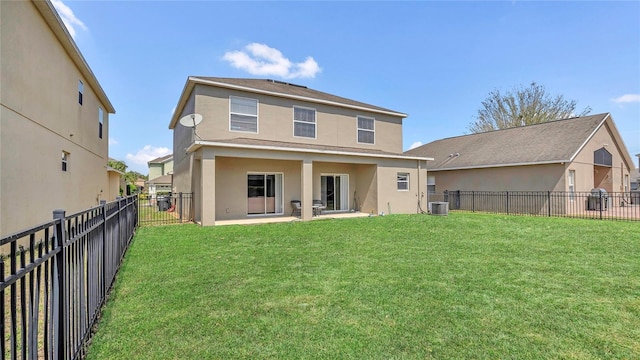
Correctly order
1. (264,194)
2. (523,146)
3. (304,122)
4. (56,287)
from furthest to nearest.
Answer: (523,146) < (304,122) < (264,194) < (56,287)

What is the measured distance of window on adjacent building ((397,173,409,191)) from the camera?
1625 cm

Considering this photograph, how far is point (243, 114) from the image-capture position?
13289 mm

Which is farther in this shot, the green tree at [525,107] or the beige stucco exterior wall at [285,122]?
the green tree at [525,107]

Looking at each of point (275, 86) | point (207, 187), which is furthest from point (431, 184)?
point (207, 187)

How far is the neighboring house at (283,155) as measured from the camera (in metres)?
12.3

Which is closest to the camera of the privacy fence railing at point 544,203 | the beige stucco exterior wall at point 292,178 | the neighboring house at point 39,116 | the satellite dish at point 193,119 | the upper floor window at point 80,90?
the neighboring house at point 39,116

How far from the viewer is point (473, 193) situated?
59.2 ft

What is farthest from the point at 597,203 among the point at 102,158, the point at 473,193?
the point at 102,158

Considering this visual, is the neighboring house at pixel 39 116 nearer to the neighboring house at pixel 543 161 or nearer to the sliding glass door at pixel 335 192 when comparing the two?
the sliding glass door at pixel 335 192

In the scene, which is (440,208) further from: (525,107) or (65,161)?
(525,107)

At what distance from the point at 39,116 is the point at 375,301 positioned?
10.7 meters

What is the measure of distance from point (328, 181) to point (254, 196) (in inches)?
166

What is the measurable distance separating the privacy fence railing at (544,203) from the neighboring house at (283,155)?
4.50m

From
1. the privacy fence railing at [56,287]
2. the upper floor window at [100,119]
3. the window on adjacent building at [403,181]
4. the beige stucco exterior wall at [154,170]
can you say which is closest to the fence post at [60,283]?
the privacy fence railing at [56,287]
